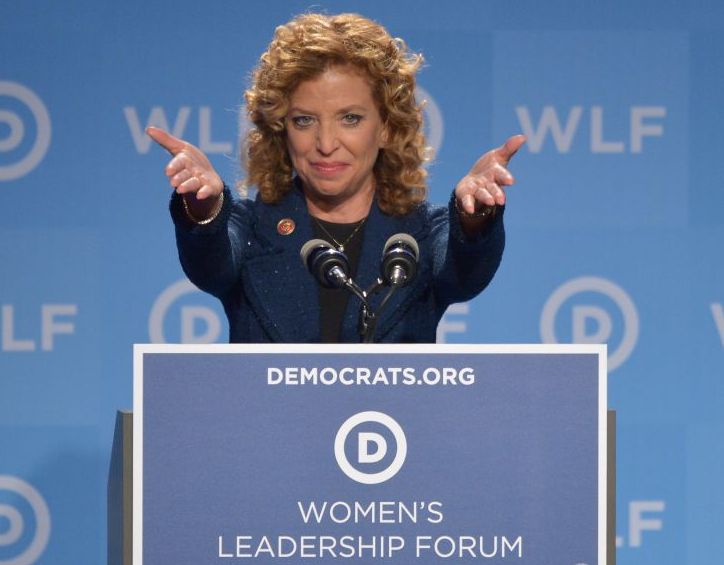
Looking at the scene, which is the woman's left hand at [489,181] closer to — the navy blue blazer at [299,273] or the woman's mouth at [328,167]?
the navy blue blazer at [299,273]

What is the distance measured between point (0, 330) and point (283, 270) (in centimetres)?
132

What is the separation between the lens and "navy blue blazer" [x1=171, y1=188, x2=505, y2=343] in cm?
185

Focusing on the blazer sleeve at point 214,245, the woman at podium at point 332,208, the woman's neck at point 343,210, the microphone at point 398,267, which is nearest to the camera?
the microphone at point 398,267

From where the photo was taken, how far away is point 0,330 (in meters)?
3.02

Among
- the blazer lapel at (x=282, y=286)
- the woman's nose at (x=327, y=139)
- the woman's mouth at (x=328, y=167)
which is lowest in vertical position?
the blazer lapel at (x=282, y=286)

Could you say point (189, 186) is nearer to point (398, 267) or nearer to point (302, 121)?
point (398, 267)

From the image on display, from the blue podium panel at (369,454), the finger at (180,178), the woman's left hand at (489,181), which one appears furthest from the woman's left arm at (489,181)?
the finger at (180,178)

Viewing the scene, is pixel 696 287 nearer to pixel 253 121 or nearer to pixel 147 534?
pixel 253 121

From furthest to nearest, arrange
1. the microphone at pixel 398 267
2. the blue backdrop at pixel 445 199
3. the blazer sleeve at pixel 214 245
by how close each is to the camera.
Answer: the blue backdrop at pixel 445 199, the blazer sleeve at pixel 214 245, the microphone at pixel 398 267

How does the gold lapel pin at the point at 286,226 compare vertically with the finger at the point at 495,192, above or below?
above

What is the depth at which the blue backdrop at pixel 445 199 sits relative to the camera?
2.99 metres

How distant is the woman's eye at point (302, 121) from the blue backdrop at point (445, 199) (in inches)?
40.2

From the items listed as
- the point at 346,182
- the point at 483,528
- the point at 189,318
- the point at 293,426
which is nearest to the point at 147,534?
the point at 293,426

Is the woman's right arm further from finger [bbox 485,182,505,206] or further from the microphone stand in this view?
finger [bbox 485,182,505,206]
